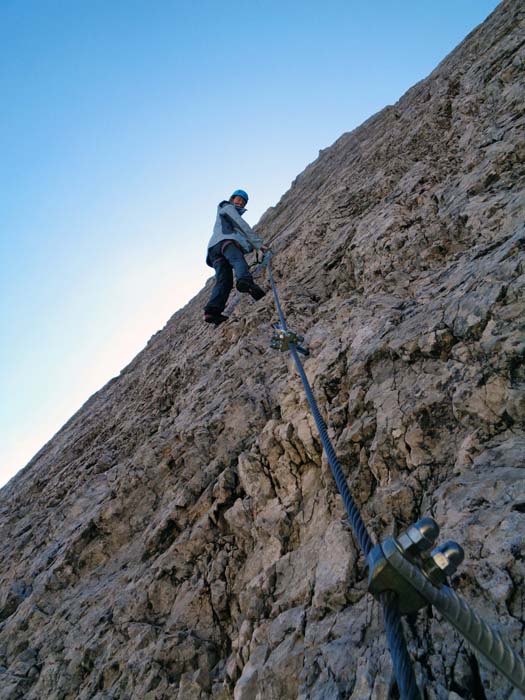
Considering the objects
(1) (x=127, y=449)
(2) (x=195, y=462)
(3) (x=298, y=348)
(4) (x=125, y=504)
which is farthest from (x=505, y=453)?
(1) (x=127, y=449)

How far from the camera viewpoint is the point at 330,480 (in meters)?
3.13

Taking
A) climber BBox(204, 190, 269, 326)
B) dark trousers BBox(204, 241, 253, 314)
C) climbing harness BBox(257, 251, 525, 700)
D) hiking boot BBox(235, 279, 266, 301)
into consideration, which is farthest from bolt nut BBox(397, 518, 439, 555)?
dark trousers BBox(204, 241, 253, 314)

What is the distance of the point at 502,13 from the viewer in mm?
7754

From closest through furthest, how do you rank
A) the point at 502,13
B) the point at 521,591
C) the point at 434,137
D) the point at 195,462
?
the point at 521,591 → the point at 195,462 → the point at 434,137 → the point at 502,13

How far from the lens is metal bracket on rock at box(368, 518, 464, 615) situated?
51.3 inches

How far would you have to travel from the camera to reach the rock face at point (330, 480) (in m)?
2.07

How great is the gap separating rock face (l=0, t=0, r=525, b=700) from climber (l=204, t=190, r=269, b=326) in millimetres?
569

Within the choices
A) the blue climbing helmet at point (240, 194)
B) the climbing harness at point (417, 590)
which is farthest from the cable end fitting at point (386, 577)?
the blue climbing helmet at point (240, 194)

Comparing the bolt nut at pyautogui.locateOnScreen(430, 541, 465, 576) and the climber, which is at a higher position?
the climber

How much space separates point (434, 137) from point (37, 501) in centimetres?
923

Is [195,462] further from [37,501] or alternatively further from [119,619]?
[37,501]

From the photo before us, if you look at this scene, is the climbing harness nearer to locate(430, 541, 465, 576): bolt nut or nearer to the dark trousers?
locate(430, 541, 465, 576): bolt nut

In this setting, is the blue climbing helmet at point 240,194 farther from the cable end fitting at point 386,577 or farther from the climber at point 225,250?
the cable end fitting at point 386,577

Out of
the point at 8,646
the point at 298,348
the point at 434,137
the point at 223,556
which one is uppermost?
the point at 434,137
